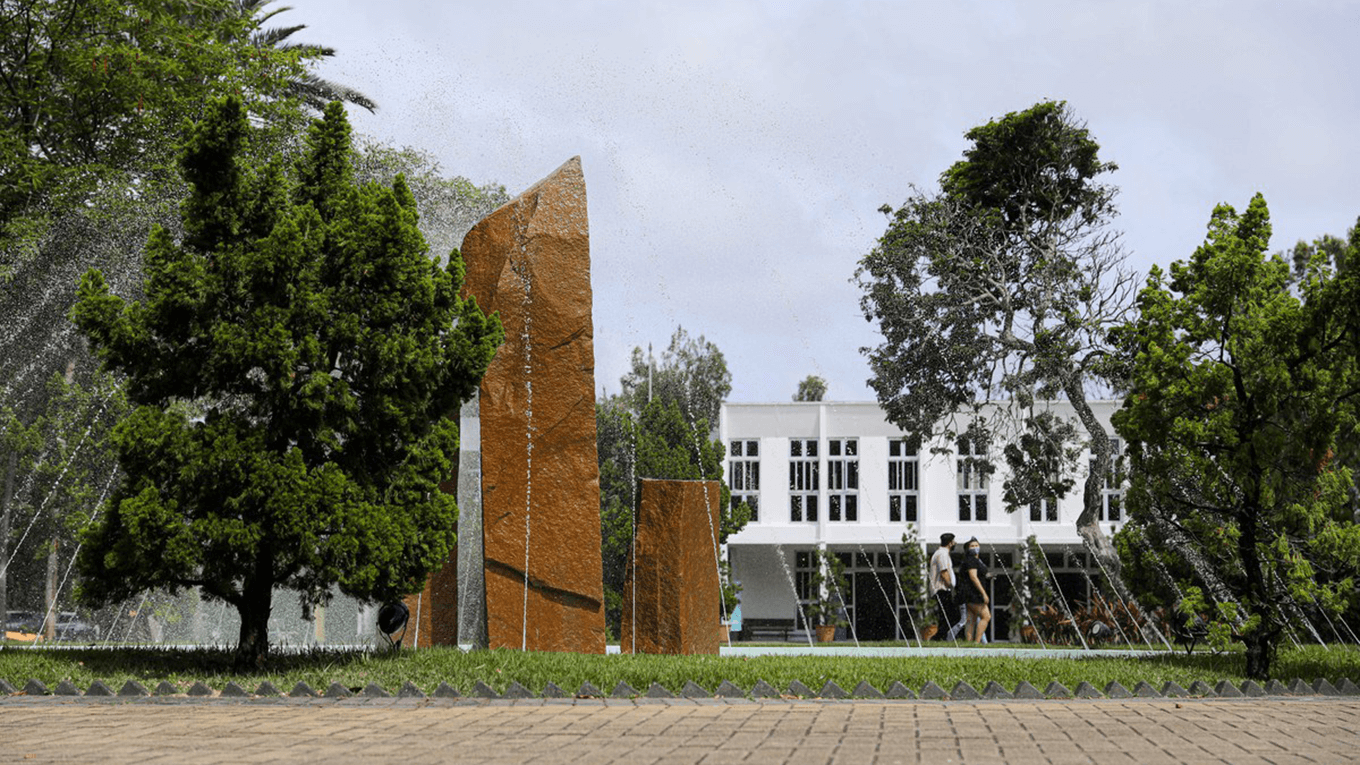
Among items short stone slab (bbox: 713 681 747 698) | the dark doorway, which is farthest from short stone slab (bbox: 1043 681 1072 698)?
the dark doorway

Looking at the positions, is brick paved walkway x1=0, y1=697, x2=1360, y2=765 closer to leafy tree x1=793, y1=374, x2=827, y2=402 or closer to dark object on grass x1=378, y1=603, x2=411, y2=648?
dark object on grass x1=378, y1=603, x2=411, y2=648

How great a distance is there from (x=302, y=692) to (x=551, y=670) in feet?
5.90

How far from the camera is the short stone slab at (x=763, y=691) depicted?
8.66 metres

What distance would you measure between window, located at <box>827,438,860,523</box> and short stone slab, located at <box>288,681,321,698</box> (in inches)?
1131

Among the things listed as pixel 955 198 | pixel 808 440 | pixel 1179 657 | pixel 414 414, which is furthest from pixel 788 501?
pixel 414 414

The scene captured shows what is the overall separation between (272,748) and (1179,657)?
9310 millimetres

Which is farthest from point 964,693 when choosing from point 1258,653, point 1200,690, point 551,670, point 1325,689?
point 1258,653

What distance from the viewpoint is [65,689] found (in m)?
8.60

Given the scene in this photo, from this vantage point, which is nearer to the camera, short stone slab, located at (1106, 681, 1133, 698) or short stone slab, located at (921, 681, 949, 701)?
short stone slab, located at (921, 681, 949, 701)

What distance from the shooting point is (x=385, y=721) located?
7.29 m

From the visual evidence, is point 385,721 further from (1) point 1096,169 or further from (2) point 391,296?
(1) point 1096,169

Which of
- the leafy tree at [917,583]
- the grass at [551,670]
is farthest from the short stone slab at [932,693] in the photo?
the leafy tree at [917,583]

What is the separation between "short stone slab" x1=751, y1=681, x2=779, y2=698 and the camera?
341 inches

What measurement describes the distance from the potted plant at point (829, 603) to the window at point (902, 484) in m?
3.50
